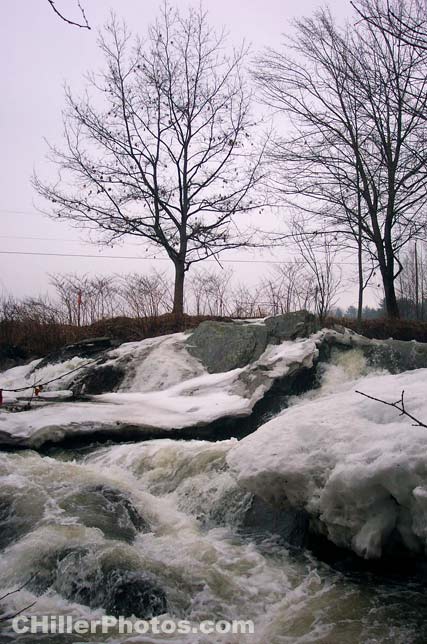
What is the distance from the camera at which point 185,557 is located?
13.1 feet

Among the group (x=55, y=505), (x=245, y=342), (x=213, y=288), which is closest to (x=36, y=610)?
(x=55, y=505)

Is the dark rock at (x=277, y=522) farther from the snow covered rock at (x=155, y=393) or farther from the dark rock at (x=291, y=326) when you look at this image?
the dark rock at (x=291, y=326)

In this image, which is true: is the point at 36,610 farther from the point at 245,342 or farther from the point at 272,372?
the point at 245,342

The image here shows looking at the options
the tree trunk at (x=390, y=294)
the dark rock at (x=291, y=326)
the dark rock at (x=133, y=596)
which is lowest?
the dark rock at (x=133, y=596)

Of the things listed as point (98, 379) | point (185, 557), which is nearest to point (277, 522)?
point (185, 557)

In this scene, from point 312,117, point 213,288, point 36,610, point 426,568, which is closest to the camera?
point 36,610

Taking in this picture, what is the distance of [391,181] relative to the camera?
1148 centimetres

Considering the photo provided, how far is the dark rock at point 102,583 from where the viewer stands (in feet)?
11.2

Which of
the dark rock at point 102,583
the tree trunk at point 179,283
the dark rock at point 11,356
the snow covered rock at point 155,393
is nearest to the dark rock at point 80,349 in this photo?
the snow covered rock at point 155,393

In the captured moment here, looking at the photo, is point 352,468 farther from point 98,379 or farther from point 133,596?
point 98,379

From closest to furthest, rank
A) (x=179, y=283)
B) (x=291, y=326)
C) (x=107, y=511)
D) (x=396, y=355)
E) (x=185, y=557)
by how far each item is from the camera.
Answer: (x=185, y=557) < (x=107, y=511) < (x=396, y=355) < (x=291, y=326) < (x=179, y=283)

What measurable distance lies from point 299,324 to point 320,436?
487 cm

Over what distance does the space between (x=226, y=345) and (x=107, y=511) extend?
16.6 ft

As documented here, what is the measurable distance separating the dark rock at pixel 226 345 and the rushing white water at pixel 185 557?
10.8 feet
